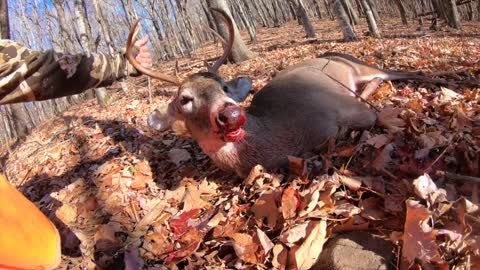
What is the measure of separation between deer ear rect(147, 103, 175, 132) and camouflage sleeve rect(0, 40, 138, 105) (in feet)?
2.07

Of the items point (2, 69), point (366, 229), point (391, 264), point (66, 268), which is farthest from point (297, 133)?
point (2, 69)

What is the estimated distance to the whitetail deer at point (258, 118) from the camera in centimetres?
383

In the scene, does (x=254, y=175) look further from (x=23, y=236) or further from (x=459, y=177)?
(x=23, y=236)

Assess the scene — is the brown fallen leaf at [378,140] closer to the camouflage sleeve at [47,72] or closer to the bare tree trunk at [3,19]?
the camouflage sleeve at [47,72]

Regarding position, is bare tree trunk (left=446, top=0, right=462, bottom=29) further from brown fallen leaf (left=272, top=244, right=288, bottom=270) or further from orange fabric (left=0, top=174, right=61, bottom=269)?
orange fabric (left=0, top=174, right=61, bottom=269)

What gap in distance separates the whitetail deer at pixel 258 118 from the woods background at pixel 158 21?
6101 mm

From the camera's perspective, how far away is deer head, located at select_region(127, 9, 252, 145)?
361 centimetres

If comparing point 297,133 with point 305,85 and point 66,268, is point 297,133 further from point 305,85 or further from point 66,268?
point 66,268

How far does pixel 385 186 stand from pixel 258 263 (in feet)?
3.38

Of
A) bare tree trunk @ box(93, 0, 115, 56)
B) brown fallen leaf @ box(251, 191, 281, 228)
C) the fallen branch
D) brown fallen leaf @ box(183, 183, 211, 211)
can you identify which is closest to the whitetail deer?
brown fallen leaf @ box(183, 183, 211, 211)

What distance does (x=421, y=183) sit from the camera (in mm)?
2451

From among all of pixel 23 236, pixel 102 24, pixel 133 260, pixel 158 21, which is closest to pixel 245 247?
pixel 133 260

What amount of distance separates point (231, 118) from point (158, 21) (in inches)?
1567

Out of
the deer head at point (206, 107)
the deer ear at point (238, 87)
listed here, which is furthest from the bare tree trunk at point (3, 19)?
the deer ear at point (238, 87)
